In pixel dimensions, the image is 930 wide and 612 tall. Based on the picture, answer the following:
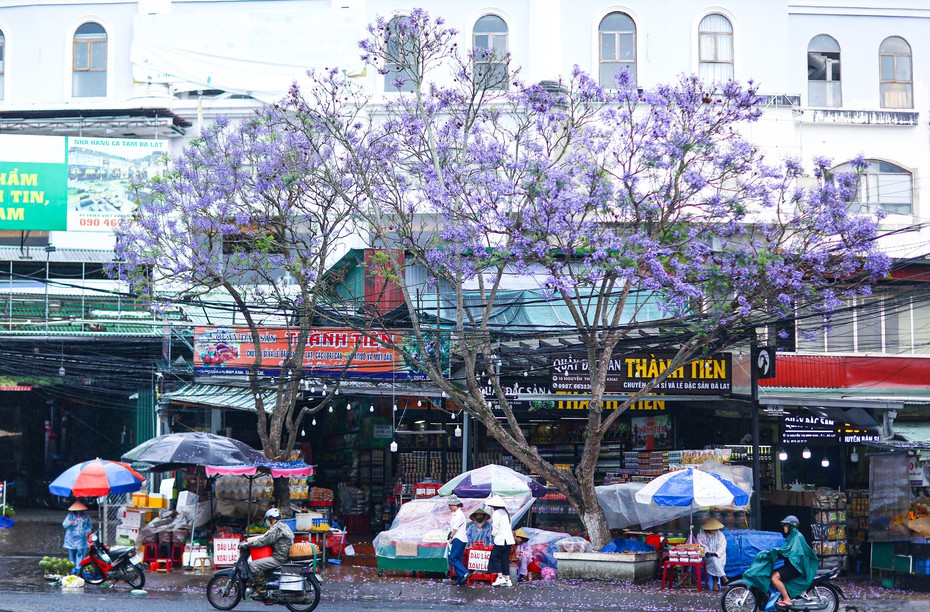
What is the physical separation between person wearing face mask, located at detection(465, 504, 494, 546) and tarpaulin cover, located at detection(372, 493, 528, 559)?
735 mm

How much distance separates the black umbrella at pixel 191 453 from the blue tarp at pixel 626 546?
19.8ft

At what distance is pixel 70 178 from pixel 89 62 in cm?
380

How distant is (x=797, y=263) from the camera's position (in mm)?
20828

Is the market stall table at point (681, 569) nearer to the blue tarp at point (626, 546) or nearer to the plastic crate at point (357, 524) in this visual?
the blue tarp at point (626, 546)

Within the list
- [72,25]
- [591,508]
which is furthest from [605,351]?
[72,25]

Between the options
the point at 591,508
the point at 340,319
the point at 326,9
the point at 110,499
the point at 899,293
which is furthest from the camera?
the point at 326,9

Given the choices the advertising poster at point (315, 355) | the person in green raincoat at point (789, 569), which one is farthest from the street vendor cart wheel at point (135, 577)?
the person in green raincoat at point (789, 569)

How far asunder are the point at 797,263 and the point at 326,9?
46.9ft

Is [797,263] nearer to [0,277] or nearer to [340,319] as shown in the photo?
[340,319]

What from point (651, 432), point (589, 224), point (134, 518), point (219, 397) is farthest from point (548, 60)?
point (134, 518)

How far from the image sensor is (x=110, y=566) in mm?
18016

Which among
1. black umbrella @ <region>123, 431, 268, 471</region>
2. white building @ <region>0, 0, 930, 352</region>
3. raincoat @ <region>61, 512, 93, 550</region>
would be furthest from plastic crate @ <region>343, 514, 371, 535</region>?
white building @ <region>0, 0, 930, 352</region>

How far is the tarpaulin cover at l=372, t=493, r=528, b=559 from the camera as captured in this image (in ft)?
66.7

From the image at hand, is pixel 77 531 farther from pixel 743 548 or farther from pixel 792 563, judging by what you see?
pixel 792 563
